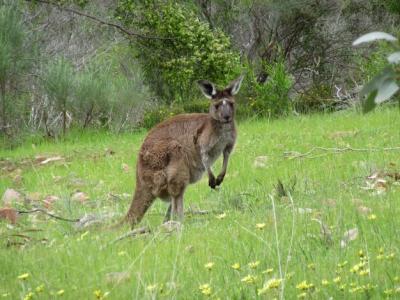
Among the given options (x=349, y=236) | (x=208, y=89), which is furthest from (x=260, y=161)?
(x=349, y=236)

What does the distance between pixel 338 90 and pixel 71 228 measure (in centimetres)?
1222

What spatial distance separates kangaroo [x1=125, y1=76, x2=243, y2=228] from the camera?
19.6 ft

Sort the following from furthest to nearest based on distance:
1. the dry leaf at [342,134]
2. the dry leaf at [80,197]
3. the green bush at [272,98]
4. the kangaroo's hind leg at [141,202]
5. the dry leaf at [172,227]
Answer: the green bush at [272,98], the dry leaf at [342,134], the dry leaf at [80,197], the kangaroo's hind leg at [141,202], the dry leaf at [172,227]

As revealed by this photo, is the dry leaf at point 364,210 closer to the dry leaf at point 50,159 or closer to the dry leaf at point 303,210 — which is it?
the dry leaf at point 303,210

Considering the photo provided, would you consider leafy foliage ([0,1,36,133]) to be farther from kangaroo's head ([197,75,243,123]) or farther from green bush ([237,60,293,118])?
kangaroo's head ([197,75,243,123])

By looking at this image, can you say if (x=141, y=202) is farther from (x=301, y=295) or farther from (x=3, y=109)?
(x=3, y=109)

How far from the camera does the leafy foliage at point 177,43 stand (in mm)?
13125

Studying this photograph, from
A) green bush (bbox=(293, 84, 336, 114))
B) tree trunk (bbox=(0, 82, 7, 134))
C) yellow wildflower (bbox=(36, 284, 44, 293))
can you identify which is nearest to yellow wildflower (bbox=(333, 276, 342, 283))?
yellow wildflower (bbox=(36, 284, 44, 293))

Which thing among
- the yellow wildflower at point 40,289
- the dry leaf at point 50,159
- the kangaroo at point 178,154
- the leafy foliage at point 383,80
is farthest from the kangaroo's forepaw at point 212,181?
the dry leaf at point 50,159

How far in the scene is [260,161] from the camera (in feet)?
30.1

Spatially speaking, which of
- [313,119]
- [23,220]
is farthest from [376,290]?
[313,119]

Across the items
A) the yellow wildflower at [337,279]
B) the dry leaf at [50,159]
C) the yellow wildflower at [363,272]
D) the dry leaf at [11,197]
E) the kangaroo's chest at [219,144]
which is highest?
the kangaroo's chest at [219,144]

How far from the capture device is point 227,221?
17.8 feet

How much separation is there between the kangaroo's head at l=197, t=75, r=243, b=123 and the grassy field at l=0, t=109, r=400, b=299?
67 centimetres
